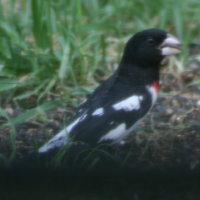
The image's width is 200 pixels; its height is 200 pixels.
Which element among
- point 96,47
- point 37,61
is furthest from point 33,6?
point 96,47

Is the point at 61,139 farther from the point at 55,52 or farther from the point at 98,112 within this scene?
the point at 55,52

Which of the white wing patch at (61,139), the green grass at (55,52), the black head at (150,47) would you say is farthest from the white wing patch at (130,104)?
the green grass at (55,52)

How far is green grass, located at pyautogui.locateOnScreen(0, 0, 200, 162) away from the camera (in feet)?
9.51

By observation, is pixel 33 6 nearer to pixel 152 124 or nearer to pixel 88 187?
pixel 152 124

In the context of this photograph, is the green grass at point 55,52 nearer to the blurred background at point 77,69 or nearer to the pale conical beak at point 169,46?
the blurred background at point 77,69

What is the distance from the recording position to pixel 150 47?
2.60 metres

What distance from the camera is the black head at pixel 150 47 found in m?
2.59

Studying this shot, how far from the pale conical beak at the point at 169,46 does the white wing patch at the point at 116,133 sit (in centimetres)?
51

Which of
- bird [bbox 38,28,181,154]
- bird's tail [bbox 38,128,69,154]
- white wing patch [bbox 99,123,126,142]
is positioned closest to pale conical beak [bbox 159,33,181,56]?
bird [bbox 38,28,181,154]

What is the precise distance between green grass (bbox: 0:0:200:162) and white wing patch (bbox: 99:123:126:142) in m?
0.43

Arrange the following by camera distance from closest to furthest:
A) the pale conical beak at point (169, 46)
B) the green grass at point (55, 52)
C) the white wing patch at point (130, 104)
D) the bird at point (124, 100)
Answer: the bird at point (124, 100) → the white wing patch at point (130, 104) → the pale conical beak at point (169, 46) → the green grass at point (55, 52)

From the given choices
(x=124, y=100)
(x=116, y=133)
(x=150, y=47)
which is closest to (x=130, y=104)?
(x=124, y=100)

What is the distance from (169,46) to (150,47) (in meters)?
0.10

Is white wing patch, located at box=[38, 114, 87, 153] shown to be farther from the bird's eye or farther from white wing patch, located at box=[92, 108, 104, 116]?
the bird's eye
